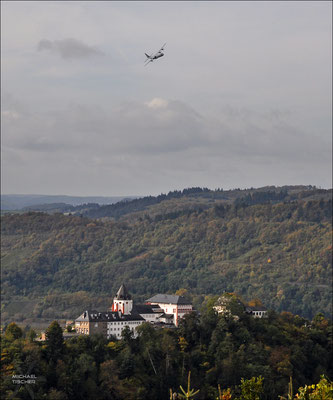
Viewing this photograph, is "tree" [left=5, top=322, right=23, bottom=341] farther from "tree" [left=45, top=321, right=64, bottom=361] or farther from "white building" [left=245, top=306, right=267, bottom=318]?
"white building" [left=245, top=306, right=267, bottom=318]

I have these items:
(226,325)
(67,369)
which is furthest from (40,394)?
(226,325)

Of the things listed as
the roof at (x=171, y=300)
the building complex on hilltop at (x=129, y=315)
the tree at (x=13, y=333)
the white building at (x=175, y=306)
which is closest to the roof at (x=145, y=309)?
the building complex on hilltop at (x=129, y=315)

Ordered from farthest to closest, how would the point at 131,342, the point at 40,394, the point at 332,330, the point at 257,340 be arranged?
1. the point at 332,330
2. the point at 257,340
3. the point at 131,342
4. the point at 40,394

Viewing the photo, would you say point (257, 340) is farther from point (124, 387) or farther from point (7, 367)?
point (7, 367)

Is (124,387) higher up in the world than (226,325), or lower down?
lower down

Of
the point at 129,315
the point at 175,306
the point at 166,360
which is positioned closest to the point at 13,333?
the point at 129,315

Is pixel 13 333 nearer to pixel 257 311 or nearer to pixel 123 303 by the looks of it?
pixel 123 303
